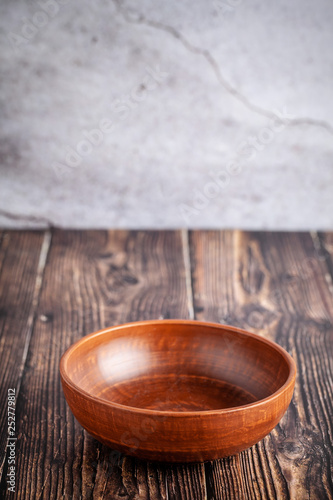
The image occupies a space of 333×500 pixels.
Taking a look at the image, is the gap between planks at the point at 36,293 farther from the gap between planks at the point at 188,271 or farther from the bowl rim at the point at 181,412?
the gap between planks at the point at 188,271

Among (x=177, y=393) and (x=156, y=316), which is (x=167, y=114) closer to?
(x=156, y=316)

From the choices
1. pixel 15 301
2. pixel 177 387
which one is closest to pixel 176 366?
pixel 177 387

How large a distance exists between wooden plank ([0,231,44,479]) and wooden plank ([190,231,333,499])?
0.32 m

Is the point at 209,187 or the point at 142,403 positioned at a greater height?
the point at 142,403

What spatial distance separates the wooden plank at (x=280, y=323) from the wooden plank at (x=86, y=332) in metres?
0.05

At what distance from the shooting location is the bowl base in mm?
669

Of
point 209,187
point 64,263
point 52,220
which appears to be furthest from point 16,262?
point 209,187

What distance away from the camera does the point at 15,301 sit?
3.50 feet

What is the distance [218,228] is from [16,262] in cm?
57

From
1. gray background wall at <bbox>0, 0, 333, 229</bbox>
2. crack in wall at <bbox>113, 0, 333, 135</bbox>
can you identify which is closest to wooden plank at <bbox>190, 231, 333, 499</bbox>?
gray background wall at <bbox>0, 0, 333, 229</bbox>

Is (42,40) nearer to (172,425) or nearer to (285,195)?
(285,195)

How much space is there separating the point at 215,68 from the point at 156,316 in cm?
69

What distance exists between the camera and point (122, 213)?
1449 mm

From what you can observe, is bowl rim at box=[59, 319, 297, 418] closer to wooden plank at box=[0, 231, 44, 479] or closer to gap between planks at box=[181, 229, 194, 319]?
wooden plank at box=[0, 231, 44, 479]
